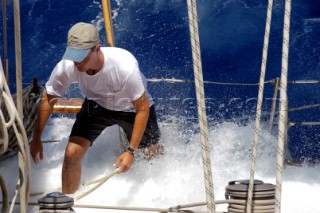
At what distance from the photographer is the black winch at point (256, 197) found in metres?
4.10

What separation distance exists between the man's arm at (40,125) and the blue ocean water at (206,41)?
3629mm

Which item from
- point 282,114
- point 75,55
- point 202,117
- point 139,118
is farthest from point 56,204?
point 139,118

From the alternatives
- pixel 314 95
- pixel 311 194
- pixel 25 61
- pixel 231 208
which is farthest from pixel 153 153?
pixel 25 61

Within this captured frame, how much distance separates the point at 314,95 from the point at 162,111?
290cm

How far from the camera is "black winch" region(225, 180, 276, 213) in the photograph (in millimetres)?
4098

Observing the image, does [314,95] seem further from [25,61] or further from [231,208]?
[231,208]

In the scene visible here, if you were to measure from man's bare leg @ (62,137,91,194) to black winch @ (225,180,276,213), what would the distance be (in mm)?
1832

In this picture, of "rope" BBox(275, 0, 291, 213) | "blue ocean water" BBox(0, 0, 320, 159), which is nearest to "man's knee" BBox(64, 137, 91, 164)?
"rope" BBox(275, 0, 291, 213)

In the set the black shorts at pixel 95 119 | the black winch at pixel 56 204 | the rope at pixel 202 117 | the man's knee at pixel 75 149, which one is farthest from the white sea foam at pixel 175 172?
the black winch at pixel 56 204

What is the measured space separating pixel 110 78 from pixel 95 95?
0.35 m

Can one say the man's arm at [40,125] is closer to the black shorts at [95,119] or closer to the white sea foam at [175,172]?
the black shorts at [95,119]

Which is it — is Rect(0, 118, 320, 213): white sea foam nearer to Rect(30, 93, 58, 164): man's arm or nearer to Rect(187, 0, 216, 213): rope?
Rect(30, 93, 58, 164): man's arm

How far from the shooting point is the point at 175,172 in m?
6.32

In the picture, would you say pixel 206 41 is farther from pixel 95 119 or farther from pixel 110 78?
pixel 110 78
